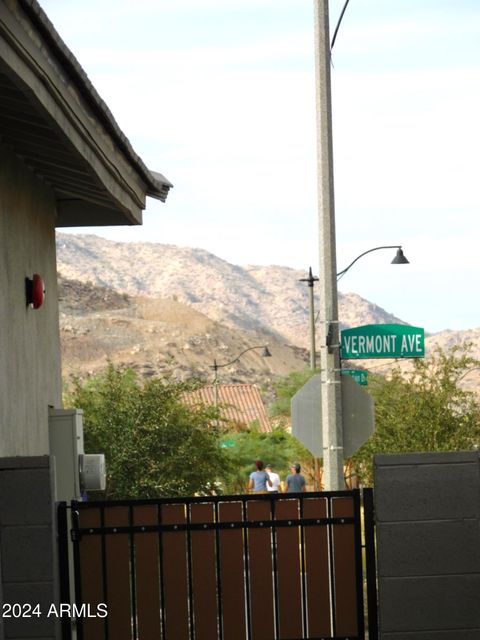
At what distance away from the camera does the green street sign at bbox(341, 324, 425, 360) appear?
14.2 meters

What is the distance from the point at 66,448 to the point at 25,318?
1.54 metres

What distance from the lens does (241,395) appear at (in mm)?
88938

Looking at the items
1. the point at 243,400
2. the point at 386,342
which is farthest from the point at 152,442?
the point at 243,400

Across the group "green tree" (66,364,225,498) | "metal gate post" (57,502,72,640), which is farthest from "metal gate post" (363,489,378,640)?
"green tree" (66,364,225,498)

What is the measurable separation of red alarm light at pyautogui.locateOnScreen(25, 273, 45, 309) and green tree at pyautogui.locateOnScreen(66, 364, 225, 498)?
1983 cm

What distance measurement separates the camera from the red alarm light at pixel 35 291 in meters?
11.1

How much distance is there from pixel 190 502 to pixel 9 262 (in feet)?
8.46

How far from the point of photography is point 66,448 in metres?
12.0

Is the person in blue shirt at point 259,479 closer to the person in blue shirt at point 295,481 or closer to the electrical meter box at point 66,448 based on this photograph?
the person in blue shirt at point 295,481

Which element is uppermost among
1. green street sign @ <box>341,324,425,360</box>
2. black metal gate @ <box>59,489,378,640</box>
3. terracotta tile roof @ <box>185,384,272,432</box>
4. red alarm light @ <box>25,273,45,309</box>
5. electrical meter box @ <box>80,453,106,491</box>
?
red alarm light @ <box>25,273,45,309</box>

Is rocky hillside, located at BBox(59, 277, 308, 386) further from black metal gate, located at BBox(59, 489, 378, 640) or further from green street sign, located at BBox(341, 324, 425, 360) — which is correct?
black metal gate, located at BBox(59, 489, 378, 640)

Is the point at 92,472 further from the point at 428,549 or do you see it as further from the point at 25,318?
the point at 428,549

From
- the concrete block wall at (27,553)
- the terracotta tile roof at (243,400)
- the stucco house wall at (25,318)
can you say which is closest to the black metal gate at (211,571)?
the concrete block wall at (27,553)

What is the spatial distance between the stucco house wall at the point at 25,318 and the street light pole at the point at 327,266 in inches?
125
